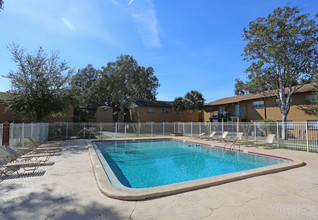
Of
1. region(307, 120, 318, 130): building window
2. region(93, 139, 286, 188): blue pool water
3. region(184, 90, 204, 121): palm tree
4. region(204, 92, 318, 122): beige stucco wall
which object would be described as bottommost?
region(93, 139, 286, 188): blue pool water

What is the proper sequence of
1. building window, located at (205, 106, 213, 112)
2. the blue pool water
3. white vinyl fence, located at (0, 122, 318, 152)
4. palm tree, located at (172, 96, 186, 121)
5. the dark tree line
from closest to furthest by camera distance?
1. the blue pool water
2. white vinyl fence, located at (0, 122, 318, 152)
3. the dark tree line
4. palm tree, located at (172, 96, 186, 121)
5. building window, located at (205, 106, 213, 112)

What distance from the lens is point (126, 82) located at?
35969 mm

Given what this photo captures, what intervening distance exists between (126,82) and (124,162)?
92.2 ft

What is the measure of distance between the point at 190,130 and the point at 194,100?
20.2 ft

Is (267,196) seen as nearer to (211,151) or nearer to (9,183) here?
(9,183)

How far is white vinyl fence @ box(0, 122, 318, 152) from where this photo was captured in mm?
10273

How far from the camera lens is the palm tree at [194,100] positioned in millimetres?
26422

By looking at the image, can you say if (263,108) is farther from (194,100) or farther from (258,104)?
(194,100)

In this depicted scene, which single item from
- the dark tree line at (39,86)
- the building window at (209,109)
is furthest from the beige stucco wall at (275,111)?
the dark tree line at (39,86)

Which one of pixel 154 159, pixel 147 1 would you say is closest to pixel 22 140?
pixel 154 159

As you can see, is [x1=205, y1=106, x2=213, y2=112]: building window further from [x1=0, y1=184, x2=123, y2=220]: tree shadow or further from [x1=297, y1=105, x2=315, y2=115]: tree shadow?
[x1=0, y1=184, x2=123, y2=220]: tree shadow

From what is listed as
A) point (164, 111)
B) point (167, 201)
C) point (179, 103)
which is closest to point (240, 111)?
point (179, 103)

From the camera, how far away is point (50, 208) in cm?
345

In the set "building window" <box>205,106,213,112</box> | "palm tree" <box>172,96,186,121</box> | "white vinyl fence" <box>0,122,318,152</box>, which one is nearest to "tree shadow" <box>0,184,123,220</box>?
"white vinyl fence" <box>0,122,318,152</box>
